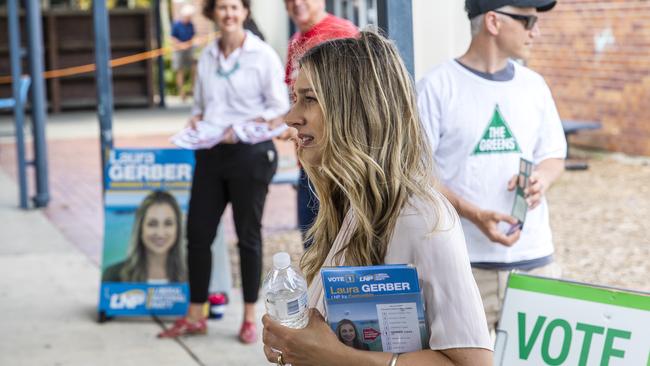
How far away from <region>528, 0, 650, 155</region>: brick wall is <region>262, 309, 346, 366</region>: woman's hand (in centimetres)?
1066

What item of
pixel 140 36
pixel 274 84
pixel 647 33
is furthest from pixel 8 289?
pixel 140 36

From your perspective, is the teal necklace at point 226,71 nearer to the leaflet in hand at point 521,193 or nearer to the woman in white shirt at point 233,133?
the woman in white shirt at point 233,133

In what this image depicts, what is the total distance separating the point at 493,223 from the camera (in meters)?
3.86

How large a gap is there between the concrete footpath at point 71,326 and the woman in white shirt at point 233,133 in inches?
16.2

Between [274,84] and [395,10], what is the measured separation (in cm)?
185

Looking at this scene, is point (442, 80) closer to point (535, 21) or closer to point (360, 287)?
point (535, 21)

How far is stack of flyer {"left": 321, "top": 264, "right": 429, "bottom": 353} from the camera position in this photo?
213 centimetres

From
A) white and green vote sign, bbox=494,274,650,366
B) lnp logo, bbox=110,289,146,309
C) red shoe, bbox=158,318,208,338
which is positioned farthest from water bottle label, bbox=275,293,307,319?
lnp logo, bbox=110,289,146,309

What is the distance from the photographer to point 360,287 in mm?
2146

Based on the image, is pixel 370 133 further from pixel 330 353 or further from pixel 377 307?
pixel 330 353

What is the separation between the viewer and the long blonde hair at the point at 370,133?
2.21 m

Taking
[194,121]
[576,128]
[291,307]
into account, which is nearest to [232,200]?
[194,121]

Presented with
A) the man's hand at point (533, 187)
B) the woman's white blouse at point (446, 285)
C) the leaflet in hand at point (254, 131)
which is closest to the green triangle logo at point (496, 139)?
the man's hand at point (533, 187)

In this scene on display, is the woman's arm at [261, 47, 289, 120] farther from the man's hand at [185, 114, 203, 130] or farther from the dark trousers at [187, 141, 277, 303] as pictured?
the man's hand at [185, 114, 203, 130]
